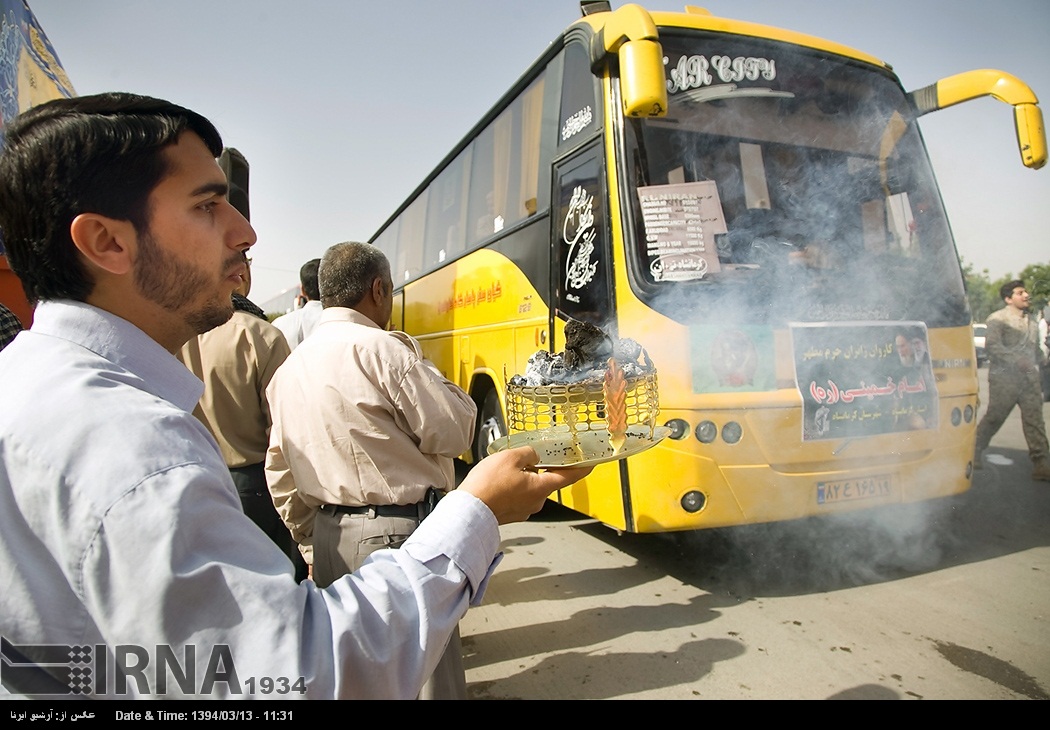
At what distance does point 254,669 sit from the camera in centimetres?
84

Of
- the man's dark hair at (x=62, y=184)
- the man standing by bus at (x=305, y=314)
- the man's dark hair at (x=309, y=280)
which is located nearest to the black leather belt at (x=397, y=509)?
the man's dark hair at (x=62, y=184)

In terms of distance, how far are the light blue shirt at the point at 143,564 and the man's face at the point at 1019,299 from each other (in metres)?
7.52

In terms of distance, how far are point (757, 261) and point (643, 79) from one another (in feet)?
4.03

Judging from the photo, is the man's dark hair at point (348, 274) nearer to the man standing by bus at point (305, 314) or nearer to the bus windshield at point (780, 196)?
the bus windshield at point (780, 196)

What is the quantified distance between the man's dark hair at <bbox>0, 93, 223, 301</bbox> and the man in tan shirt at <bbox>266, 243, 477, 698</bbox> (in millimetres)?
1047

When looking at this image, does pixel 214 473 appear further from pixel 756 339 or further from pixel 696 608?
pixel 696 608

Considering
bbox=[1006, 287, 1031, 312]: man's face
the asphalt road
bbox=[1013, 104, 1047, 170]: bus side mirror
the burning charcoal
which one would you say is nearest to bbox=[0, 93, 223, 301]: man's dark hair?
the burning charcoal

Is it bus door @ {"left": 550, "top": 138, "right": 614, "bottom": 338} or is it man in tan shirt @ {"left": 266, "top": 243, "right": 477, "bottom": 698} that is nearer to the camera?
man in tan shirt @ {"left": 266, "top": 243, "right": 477, "bottom": 698}

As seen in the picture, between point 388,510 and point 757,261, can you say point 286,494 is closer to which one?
point 388,510

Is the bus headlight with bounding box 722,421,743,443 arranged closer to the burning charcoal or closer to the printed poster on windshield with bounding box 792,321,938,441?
the printed poster on windshield with bounding box 792,321,938,441

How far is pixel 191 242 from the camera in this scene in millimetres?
1165

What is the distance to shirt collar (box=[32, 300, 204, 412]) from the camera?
1020 mm

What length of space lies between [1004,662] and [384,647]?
319 centimetres

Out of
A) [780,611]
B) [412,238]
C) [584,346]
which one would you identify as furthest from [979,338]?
[584,346]
